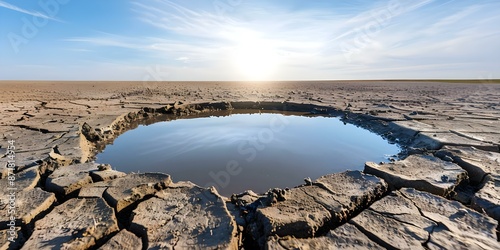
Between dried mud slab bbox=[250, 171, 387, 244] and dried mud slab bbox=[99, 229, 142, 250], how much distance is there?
85 centimetres

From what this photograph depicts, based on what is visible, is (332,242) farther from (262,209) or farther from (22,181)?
(22,181)

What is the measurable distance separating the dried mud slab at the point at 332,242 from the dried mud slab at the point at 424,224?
0.08 meters

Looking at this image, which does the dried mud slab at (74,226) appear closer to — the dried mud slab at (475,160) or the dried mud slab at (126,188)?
the dried mud slab at (126,188)

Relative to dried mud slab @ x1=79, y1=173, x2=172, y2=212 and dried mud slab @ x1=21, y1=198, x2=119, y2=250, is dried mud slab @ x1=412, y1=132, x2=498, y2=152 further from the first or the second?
dried mud slab @ x1=21, y1=198, x2=119, y2=250

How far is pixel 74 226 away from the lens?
204cm

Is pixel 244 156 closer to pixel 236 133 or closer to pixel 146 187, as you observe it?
pixel 236 133

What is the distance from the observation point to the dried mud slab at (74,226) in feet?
6.09

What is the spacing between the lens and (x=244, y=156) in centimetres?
446

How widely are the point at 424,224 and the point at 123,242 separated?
227 cm

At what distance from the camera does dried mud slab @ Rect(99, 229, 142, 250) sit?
1826 mm

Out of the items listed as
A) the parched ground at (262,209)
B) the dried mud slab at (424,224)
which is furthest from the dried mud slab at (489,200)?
the dried mud slab at (424,224)

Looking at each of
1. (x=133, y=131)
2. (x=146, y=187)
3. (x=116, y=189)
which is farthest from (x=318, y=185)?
(x=133, y=131)

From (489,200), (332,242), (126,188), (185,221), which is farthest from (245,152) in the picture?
(489,200)

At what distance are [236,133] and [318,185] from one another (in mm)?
3590
